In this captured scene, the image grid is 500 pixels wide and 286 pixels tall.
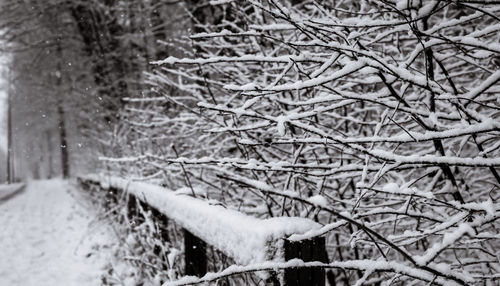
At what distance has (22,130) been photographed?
3675 centimetres

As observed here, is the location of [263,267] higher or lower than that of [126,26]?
lower

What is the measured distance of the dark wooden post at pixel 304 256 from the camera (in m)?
1.36

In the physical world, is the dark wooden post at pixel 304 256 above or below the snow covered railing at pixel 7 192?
above

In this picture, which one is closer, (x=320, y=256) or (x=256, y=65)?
(x=320, y=256)

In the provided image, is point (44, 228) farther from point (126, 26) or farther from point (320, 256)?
point (320, 256)

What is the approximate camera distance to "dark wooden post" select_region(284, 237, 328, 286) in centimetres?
136

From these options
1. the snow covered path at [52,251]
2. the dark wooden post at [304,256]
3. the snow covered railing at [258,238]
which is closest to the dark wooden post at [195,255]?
the snow covered railing at [258,238]

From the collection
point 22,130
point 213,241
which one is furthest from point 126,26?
point 22,130

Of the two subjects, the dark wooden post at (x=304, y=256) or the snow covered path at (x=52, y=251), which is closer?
the dark wooden post at (x=304, y=256)

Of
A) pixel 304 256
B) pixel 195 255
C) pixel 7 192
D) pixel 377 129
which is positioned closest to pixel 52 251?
pixel 195 255

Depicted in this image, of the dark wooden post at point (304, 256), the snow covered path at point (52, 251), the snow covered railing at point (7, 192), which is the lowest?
the snow covered railing at point (7, 192)

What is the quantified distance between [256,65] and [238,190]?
1282 millimetres

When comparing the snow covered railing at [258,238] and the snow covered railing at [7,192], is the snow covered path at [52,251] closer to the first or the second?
the snow covered railing at [258,238]

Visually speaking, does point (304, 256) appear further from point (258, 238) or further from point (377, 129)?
point (377, 129)
